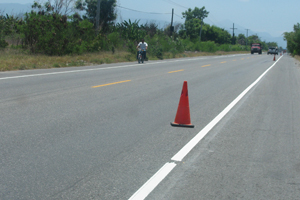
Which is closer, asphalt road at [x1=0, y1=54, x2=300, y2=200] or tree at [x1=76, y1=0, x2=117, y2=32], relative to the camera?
asphalt road at [x1=0, y1=54, x2=300, y2=200]

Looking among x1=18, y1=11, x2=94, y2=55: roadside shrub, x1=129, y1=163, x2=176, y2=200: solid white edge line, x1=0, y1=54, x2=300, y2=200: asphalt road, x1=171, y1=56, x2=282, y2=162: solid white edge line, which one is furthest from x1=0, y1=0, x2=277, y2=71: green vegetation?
x1=129, y1=163, x2=176, y2=200: solid white edge line

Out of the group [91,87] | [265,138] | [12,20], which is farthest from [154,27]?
[265,138]

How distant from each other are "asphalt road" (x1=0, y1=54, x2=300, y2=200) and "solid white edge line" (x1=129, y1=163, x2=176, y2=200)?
1 cm

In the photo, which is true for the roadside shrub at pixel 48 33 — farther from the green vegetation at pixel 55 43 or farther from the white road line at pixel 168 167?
the white road line at pixel 168 167

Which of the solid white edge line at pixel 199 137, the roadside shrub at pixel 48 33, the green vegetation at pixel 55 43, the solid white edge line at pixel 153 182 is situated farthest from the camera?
the roadside shrub at pixel 48 33

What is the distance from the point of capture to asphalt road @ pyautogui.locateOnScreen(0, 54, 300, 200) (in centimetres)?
408

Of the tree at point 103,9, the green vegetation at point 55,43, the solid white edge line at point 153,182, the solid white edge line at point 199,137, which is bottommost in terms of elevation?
the solid white edge line at point 153,182

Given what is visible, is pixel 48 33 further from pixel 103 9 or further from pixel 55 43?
pixel 103 9

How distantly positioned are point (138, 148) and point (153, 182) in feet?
4.30

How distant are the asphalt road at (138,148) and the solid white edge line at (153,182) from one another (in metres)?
0.01

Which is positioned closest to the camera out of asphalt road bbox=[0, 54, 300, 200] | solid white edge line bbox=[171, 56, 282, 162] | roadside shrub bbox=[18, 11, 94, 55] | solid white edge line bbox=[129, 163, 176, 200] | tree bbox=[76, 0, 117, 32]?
solid white edge line bbox=[129, 163, 176, 200]

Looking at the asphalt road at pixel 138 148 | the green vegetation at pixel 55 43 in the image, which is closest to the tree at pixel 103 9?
the green vegetation at pixel 55 43

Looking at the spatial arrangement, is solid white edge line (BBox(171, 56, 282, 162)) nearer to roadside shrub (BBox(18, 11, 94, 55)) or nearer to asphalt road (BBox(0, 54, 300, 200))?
asphalt road (BBox(0, 54, 300, 200))

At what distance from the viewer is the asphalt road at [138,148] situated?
408 cm
